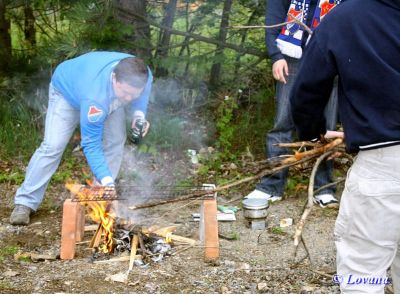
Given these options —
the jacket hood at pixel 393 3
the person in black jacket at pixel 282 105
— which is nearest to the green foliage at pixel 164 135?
the person in black jacket at pixel 282 105

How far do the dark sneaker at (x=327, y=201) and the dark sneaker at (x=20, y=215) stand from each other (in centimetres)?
272

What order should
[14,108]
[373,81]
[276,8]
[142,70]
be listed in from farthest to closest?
[14,108] < [276,8] < [142,70] < [373,81]

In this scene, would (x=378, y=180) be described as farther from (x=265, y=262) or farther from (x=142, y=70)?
(x=142, y=70)

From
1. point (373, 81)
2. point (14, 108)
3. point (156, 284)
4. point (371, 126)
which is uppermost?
point (373, 81)

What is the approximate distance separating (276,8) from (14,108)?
11.4 feet

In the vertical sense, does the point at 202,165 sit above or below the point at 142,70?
below

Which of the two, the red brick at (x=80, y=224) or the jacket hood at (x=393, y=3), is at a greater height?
the jacket hood at (x=393, y=3)

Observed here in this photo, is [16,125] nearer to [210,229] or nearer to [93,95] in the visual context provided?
[93,95]

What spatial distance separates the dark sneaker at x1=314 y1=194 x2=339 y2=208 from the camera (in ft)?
18.7

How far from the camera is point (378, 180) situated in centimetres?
288

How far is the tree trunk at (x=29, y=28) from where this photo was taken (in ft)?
25.2

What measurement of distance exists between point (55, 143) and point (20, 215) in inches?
28.1

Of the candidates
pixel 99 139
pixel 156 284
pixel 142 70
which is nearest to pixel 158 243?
pixel 156 284

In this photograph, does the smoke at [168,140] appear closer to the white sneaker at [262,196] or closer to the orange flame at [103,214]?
the white sneaker at [262,196]
